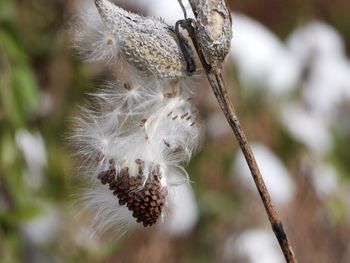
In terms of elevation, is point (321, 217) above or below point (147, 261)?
above

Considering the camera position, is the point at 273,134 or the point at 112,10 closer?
the point at 112,10

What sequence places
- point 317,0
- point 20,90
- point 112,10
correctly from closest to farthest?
point 112,10 < point 20,90 < point 317,0

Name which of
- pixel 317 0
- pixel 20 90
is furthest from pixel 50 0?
pixel 317 0

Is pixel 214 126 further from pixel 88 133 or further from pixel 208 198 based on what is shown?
pixel 88 133

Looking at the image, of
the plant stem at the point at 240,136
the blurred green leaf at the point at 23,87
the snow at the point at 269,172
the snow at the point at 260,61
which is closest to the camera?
the plant stem at the point at 240,136

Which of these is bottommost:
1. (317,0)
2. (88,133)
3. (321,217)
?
(321,217)

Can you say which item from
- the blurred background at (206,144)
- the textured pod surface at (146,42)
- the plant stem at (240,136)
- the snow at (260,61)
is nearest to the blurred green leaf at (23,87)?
the blurred background at (206,144)

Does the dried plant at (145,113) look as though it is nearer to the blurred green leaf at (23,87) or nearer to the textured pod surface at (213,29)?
the textured pod surface at (213,29)
